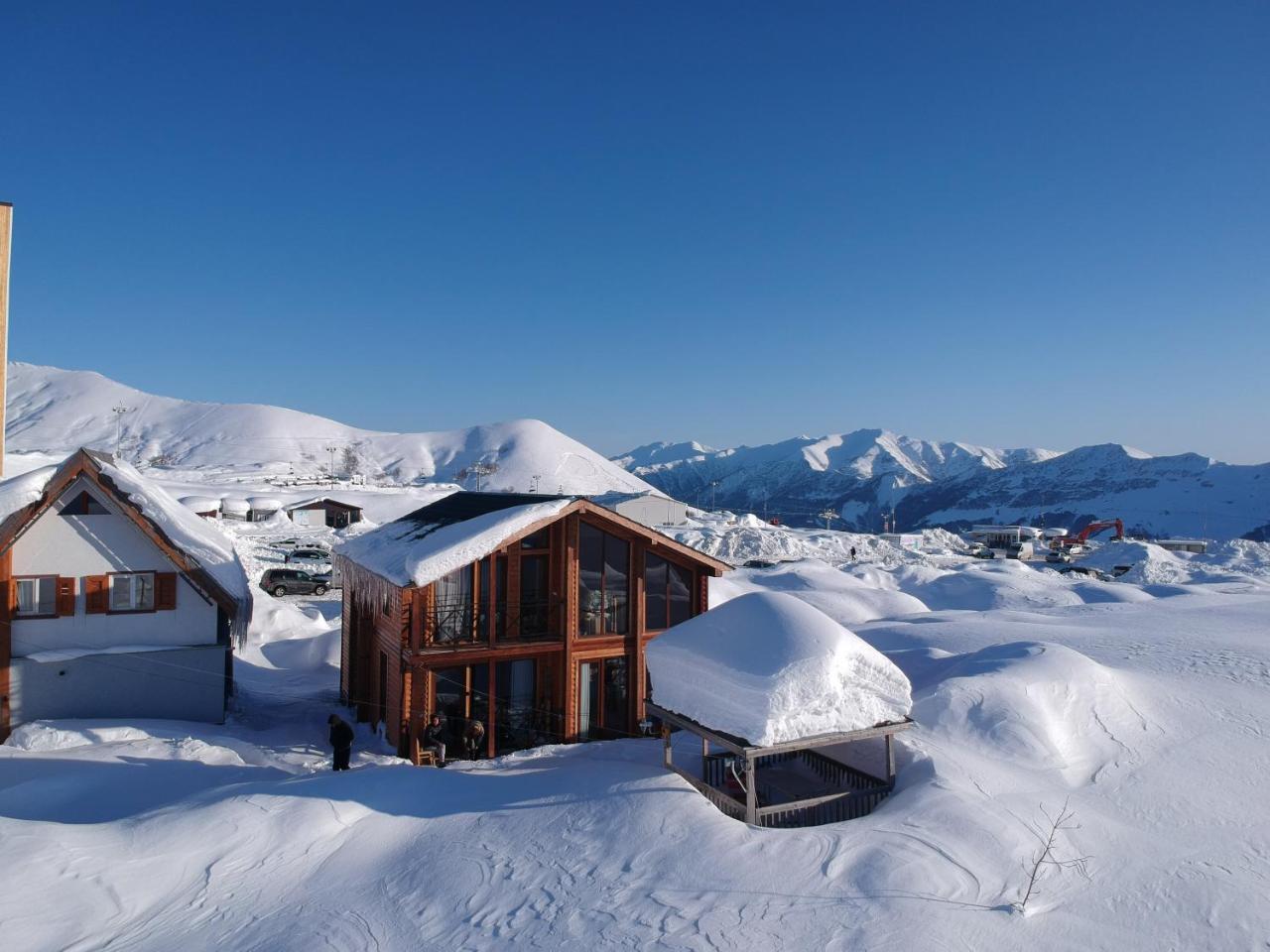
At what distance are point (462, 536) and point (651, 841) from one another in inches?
285

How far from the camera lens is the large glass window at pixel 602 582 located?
16844 mm

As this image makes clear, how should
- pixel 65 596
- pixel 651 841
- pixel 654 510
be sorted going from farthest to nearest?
pixel 654 510 < pixel 65 596 < pixel 651 841

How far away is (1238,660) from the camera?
17.5 metres

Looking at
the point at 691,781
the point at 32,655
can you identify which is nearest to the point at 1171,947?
the point at 691,781

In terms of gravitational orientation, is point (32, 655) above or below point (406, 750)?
above

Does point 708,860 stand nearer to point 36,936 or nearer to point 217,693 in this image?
point 36,936

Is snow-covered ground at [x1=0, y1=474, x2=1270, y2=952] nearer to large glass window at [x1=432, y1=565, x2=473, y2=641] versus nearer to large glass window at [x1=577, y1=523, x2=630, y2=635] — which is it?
large glass window at [x1=577, y1=523, x2=630, y2=635]

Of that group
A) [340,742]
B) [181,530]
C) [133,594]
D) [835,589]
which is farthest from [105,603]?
[835,589]

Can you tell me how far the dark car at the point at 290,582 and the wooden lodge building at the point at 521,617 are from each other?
65.1ft

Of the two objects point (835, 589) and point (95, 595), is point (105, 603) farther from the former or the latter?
point (835, 589)

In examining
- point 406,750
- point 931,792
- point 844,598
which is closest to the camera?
point 931,792

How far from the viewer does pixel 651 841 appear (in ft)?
31.7

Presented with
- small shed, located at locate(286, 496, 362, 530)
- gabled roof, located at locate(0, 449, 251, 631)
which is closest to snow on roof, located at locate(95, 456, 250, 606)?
gabled roof, located at locate(0, 449, 251, 631)

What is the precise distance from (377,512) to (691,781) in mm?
66941
